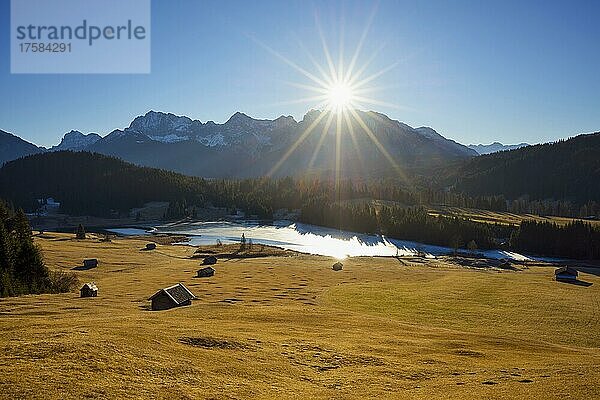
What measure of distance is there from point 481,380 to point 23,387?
75.4 ft

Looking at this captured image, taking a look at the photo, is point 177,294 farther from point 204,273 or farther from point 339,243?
point 339,243

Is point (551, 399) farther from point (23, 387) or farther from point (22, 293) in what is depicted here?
point (22, 293)

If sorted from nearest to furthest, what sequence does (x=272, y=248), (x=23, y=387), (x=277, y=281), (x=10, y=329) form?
(x=23, y=387)
(x=10, y=329)
(x=277, y=281)
(x=272, y=248)

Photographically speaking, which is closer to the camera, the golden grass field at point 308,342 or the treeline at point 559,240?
the golden grass field at point 308,342

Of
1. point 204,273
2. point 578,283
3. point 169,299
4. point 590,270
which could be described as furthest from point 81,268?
point 590,270

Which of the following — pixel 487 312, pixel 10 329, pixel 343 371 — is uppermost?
pixel 10 329

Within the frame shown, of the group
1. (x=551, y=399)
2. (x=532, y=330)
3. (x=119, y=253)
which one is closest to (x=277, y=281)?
(x=532, y=330)

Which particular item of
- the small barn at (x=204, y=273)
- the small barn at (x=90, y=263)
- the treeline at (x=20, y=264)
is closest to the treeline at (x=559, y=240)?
the small barn at (x=204, y=273)

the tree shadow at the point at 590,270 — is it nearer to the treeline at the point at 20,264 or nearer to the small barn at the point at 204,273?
the small barn at the point at 204,273

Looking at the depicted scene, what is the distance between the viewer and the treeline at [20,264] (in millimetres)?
59719

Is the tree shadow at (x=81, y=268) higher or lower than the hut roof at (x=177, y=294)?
lower

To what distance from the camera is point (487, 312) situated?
6069 centimetres

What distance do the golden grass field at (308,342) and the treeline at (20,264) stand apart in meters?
6.06

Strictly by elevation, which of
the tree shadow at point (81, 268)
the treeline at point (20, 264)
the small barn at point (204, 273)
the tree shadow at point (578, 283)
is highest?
Answer: the treeline at point (20, 264)
